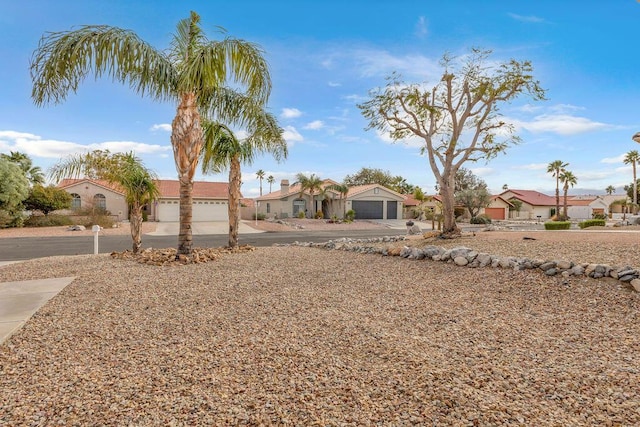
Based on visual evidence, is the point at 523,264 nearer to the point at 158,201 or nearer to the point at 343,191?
the point at 343,191

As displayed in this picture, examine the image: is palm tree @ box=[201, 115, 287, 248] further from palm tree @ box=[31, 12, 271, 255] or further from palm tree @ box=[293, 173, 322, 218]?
palm tree @ box=[293, 173, 322, 218]

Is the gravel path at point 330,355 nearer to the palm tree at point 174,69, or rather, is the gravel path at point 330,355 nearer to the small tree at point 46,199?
the palm tree at point 174,69

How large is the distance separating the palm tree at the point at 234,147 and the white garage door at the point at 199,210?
22911mm

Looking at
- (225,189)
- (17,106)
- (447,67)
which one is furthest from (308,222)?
(17,106)

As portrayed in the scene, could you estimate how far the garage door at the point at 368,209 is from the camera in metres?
36.9

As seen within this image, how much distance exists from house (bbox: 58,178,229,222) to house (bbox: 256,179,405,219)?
6369 millimetres

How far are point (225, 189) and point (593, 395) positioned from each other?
118ft

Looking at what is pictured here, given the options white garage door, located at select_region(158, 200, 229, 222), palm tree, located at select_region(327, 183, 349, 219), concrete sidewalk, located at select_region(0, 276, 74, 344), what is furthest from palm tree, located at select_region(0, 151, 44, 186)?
concrete sidewalk, located at select_region(0, 276, 74, 344)

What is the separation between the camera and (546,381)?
111 inches

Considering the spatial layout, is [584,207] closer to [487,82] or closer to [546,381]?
[487,82]

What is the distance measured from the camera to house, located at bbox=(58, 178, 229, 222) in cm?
3116

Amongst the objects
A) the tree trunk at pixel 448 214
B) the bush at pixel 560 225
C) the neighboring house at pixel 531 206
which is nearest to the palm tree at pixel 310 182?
the bush at pixel 560 225

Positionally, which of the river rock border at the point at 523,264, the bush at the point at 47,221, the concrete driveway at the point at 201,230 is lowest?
the concrete driveway at the point at 201,230

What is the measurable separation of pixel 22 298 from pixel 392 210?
3581 centimetres
